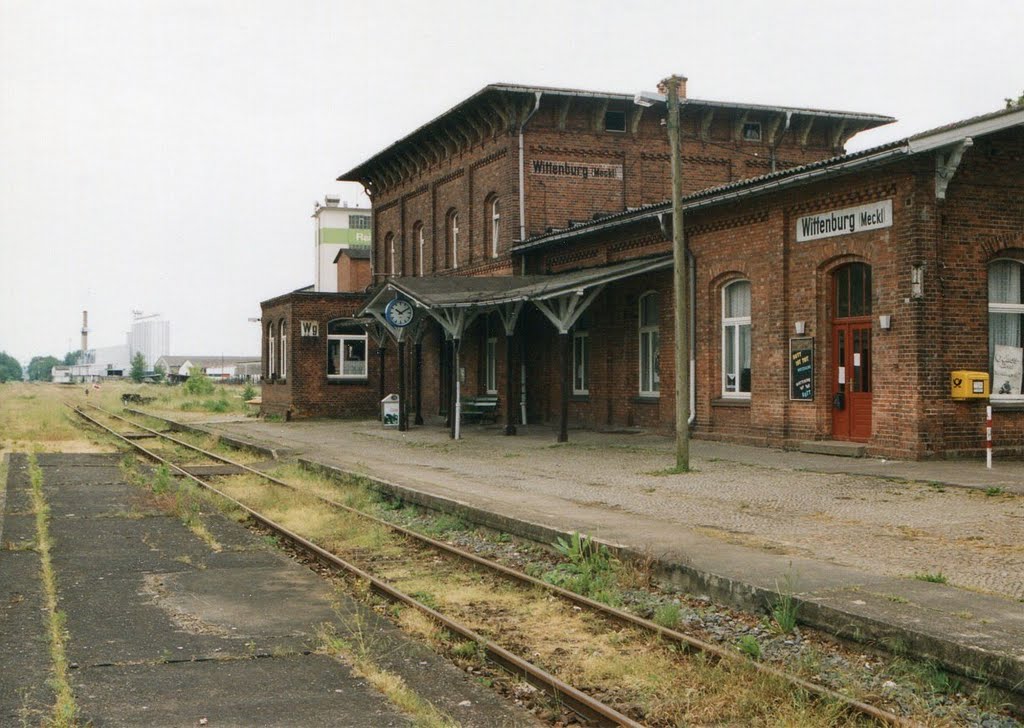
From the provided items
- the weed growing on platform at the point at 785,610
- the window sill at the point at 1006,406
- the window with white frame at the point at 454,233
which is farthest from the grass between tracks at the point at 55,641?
the window with white frame at the point at 454,233

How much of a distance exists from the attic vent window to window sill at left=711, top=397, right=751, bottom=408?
36.3 feet

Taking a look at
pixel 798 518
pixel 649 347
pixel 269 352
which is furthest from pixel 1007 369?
pixel 269 352

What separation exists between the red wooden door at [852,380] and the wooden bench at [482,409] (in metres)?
12.5

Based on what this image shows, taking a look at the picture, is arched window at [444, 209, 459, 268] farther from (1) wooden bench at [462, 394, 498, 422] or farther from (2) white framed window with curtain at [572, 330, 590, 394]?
(2) white framed window with curtain at [572, 330, 590, 394]

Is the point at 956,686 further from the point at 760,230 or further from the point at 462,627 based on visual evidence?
the point at 760,230

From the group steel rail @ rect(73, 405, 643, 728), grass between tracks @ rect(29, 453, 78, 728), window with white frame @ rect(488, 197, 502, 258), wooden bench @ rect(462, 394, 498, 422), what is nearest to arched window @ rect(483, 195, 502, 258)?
window with white frame @ rect(488, 197, 502, 258)

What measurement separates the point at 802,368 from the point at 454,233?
16.9 m

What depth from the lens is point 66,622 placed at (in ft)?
24.5

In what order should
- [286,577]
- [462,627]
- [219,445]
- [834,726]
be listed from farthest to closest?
[219,445] < [286,577] < [462,627] < [834,726]

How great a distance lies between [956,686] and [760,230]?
14.5m

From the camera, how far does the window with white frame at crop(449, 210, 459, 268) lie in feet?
109

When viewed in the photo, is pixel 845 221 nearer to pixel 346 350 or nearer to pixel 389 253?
pixel 346 350

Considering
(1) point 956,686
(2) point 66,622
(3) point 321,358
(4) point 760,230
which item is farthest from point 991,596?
(3) point 321,358

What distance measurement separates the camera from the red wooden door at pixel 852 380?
17703mm
